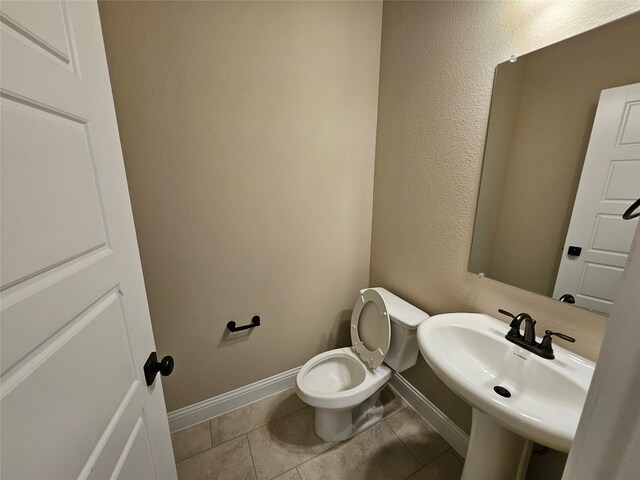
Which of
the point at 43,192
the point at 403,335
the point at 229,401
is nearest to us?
the point at 43,192

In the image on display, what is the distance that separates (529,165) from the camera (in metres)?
0.96

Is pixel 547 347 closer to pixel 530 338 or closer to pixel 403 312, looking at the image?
pixel 530 338

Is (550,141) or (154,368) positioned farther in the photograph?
(550,141)

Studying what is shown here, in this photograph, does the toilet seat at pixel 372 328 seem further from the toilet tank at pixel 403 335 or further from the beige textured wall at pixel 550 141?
the beige textured wall at pixel 550 141

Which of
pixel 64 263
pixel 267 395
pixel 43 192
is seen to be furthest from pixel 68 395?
pixel 267 395

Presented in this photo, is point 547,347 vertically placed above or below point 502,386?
above

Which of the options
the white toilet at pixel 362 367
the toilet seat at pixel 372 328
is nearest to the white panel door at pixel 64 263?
the white toilet at pixel 362 367

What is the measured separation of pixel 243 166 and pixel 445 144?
1021 millimetres

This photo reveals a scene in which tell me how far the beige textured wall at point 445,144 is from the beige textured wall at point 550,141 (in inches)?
2.2

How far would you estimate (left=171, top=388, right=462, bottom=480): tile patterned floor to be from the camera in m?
1.21

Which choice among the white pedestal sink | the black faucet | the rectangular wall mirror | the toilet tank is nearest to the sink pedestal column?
the white pedestal sink

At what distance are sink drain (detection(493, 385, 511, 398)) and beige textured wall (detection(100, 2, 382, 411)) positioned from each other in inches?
39.3

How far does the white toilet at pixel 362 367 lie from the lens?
1.25m

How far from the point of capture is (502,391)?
87 centimetres
